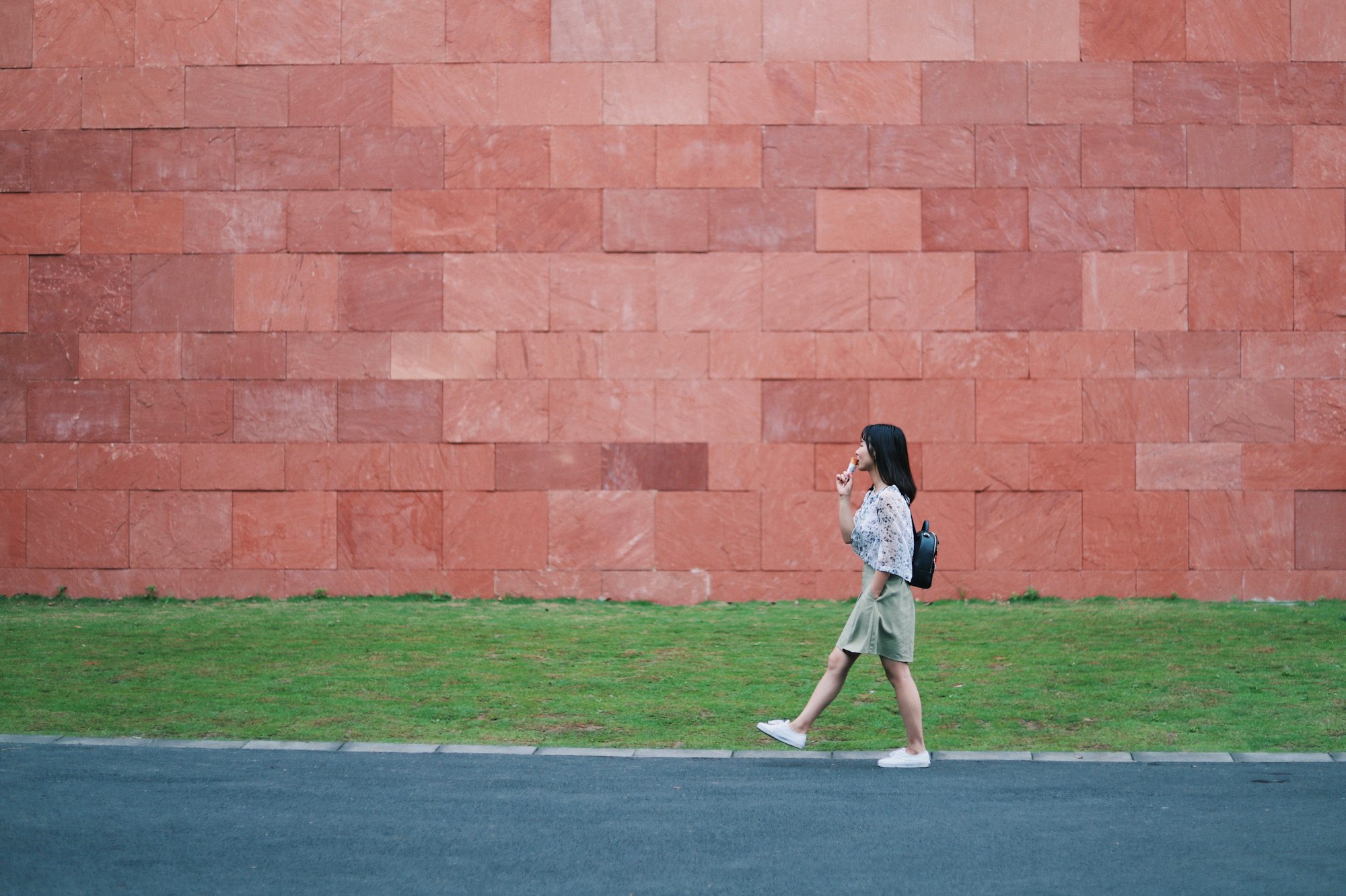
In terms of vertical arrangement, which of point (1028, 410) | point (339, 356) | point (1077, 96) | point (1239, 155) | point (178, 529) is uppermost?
point (1077, 96)

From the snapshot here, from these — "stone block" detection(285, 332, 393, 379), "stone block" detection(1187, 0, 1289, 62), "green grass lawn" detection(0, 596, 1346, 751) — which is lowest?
"green grass lawn" detection(0, 596, 1346, 751)

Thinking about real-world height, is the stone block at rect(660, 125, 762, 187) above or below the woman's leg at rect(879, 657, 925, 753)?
above

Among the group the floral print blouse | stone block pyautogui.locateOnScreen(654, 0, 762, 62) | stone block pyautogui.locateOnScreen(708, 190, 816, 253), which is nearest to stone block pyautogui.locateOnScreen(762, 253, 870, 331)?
stone block pyautogui.locateOnScreen(708, 190, 816, 253)

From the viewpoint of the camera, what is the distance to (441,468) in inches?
550

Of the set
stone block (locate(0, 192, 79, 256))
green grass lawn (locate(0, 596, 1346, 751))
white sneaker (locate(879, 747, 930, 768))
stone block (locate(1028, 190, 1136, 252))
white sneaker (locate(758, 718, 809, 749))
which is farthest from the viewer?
stone block (locate(0, 192, 79, 256))

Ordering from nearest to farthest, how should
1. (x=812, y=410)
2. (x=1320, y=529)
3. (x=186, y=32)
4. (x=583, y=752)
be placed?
(x=583, y=752)
(x=1320, y=529)
(x=812, y=410)
(x=186, y=32)

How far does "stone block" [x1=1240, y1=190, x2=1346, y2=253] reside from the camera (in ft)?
45.4

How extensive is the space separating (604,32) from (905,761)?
9.16 metres

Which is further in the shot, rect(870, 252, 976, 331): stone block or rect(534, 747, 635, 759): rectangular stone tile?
rect(870, 252, 976, 331): stone block

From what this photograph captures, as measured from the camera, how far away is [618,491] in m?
13.9

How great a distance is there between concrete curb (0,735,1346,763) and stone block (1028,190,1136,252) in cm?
732

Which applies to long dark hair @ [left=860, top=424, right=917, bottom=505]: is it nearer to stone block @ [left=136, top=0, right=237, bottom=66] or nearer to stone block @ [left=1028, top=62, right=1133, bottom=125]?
stone block @ [left=1028, top=62, right=1133, bottom=125]

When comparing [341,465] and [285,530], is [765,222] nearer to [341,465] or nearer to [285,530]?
[341,465]

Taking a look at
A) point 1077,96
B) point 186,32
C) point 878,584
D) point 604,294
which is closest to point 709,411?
point 604,294
